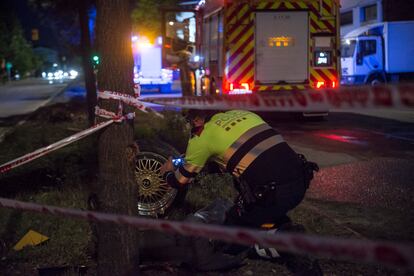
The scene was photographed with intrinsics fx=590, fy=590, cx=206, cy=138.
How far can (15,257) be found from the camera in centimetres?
454

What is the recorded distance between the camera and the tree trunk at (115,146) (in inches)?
148

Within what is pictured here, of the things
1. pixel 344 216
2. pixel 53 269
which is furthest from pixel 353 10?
pixel 53 269

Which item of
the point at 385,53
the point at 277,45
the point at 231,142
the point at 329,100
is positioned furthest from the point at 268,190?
the point at 385,53

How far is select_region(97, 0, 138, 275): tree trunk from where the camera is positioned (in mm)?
3764

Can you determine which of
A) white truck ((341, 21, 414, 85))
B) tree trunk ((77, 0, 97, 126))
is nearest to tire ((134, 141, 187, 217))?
tree trunk ((77, 0, 97, 126))

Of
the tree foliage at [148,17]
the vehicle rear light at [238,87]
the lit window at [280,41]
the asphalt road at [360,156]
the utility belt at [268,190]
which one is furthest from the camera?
the tree foliage at [148,17]

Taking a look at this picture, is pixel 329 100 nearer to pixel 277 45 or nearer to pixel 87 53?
pixel 277 45

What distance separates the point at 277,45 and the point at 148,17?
13.7 metres

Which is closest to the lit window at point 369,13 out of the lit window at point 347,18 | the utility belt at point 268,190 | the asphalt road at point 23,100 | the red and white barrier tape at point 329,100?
the lit window at point 347,18

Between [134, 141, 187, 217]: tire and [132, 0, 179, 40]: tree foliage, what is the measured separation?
50.6 feet

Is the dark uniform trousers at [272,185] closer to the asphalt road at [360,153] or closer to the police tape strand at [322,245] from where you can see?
the police tape strand at [322,245]

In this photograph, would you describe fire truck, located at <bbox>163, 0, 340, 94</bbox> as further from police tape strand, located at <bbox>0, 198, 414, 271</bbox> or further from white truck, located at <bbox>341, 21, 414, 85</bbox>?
white truck, located at <bbox>341, 21, 414, 85</bbox>

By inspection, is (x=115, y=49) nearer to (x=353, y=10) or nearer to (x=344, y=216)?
(x=344, y=216)

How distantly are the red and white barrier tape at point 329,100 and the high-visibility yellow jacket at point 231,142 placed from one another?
713mm
